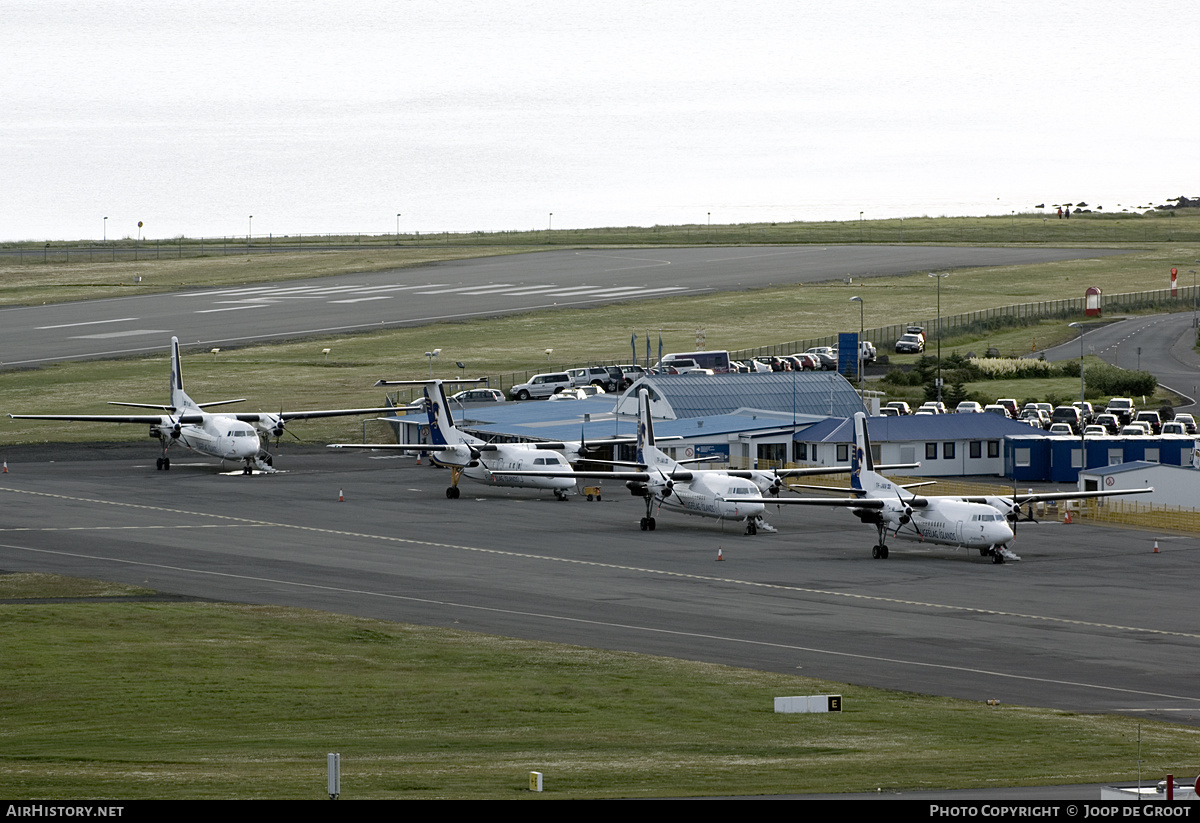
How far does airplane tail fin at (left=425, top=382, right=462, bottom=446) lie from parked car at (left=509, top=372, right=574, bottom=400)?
3537 cm

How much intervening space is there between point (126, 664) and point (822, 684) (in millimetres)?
18751

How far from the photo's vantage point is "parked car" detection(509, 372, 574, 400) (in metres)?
121

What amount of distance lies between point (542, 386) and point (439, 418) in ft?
121

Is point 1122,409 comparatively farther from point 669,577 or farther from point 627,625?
point 627,625

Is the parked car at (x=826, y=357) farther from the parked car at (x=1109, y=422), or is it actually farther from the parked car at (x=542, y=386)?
the parked car at (x=1109, y=422)

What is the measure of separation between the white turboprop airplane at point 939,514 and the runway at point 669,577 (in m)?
1.05

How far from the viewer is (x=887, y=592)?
183ft

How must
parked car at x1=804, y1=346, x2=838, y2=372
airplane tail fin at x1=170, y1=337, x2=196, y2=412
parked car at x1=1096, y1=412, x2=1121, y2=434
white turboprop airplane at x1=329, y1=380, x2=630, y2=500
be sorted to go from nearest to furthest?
white turboprop airplane at x1=329, y1=380, x2=630, y2=500, airplane tail fin at x1=170, y1=337, x2=196, y2=412, parked car at x1=1096, y1=412, x2=1121, y2=434, parked car at x1=804, y1=346, x2=838, y2=372

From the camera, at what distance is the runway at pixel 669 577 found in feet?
143

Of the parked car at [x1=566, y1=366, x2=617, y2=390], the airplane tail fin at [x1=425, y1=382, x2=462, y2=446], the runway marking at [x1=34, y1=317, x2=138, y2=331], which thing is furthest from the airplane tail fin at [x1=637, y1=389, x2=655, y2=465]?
the runway marking at [x1=34, y1=317, x2=138, y2=331]

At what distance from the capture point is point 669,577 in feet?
192

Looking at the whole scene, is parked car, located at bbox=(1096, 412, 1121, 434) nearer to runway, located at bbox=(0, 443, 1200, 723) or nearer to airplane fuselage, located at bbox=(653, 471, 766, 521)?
runway, located at bbox=(0, 443, 1200, 723)

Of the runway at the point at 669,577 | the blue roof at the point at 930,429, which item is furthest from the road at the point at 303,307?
the blue roof at the point at 930,429
